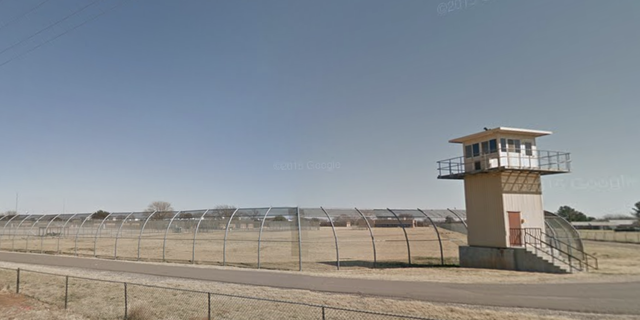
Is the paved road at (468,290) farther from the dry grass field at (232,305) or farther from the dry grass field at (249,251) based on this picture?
the dry grass field at (249,251)

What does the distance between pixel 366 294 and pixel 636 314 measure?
8420 millimetres

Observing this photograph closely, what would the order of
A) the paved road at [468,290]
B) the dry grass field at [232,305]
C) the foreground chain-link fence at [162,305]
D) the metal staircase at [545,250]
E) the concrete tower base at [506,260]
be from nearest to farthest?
1. the foreground chain-link fence at [162,305]
2. the dry grass field at [232,305]
3. the paved road at [468,290]
4. the concrete tower base at [506,260]
5. the metal staircase at [545,250]

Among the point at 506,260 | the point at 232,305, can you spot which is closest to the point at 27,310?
the point at 232,305

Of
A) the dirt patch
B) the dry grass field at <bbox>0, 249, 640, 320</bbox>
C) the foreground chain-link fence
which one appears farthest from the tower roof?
the dirt patch

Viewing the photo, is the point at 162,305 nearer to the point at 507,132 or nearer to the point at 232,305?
the point at 232,305

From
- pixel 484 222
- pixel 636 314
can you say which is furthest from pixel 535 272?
pixel 636 314

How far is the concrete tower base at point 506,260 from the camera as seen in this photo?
2145 centimetres

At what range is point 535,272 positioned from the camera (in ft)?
70.0

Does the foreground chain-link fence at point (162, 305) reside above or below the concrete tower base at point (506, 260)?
above

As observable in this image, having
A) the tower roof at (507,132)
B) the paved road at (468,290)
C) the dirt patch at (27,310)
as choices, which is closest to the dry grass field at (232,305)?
the dirt patch at (27,310)

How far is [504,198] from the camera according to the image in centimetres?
2330

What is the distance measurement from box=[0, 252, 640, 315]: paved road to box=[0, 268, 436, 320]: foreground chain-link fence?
11.2 feet

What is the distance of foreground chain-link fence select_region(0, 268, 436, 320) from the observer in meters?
11.0

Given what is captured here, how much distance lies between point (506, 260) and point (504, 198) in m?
3.62
